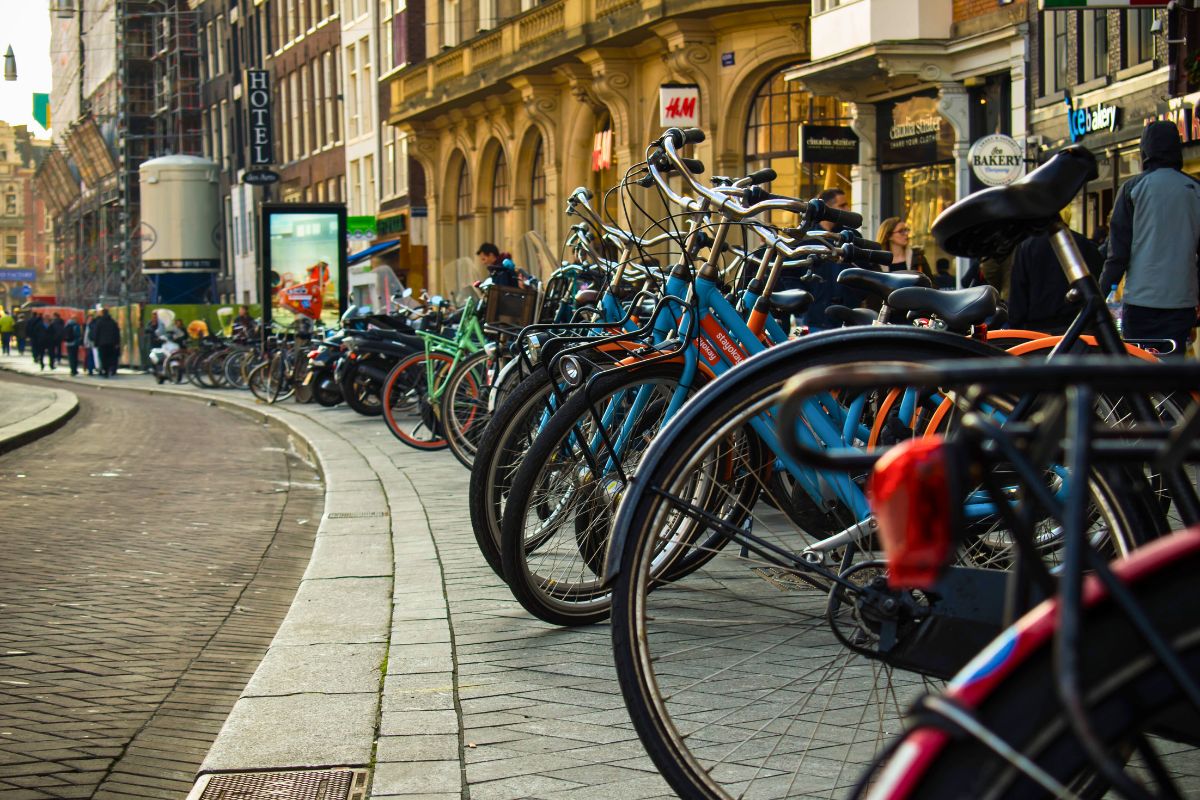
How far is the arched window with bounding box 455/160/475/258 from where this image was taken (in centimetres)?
4128

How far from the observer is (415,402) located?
1421 cm

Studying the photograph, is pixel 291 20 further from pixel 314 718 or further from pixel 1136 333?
pixel 314 718

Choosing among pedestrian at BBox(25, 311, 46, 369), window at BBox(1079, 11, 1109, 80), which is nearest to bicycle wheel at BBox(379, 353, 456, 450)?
window at BBox(1079, 11, 1109, 80)

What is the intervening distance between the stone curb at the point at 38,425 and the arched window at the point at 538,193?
13.1m

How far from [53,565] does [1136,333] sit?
5826 mm

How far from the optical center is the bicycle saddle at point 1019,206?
3039mm

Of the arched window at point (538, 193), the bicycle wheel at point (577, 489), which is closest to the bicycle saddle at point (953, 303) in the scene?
the bicycle wheel at point (577, 489)

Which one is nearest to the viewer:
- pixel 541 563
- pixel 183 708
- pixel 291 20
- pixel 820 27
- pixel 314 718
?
pixel 314 718

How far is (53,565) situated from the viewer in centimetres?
767

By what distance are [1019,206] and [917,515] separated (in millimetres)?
1730

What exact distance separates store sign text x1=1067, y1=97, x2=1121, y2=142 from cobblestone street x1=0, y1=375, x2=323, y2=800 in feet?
31.4

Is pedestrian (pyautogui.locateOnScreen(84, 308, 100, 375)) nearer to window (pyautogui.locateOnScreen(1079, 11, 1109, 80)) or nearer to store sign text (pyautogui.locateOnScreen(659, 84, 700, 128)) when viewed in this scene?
store sign text (pyautogui.locateOnScreen(659, 84, 700, 128))

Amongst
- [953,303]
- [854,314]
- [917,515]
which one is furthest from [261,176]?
[917,515]

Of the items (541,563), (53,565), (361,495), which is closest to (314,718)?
(541,563)
